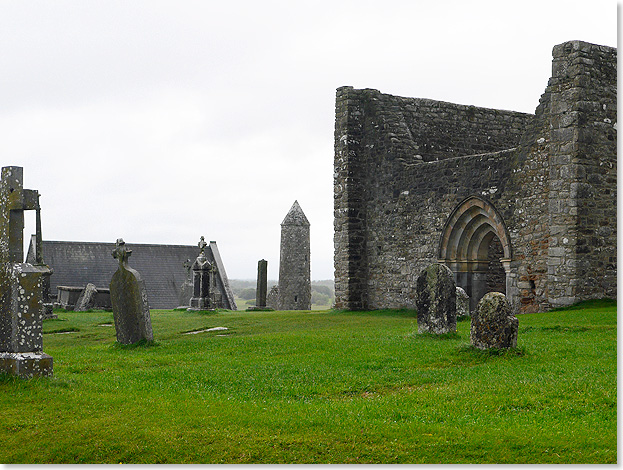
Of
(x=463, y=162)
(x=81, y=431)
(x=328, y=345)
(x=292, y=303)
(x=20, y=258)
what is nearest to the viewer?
(x=81, y=431)

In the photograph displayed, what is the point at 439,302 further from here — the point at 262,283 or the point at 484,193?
the point at 262,283

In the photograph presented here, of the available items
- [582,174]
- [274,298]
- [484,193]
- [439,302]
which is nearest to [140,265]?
[274,298]

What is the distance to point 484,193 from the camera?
2133cm

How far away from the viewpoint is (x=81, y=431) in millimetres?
7355

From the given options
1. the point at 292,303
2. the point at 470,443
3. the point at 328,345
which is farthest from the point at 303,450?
the point at 292,303

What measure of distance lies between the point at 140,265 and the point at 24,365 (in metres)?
34.2

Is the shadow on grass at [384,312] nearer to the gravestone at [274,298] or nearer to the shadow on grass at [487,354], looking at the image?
the shadow on grass at [487,354]

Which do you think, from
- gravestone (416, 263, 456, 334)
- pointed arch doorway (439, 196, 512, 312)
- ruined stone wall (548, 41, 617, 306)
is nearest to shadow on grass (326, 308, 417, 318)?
pointed arch doorway (439, 196, 512, 312)

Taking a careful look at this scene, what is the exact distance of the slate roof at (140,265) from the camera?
4091cm

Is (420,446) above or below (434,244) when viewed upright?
below

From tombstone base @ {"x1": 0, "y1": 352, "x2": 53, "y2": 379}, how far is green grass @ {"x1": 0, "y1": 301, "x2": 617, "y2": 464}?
14cm

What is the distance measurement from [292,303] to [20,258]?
31797 mm

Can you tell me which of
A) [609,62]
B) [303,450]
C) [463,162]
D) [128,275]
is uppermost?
[609,62]

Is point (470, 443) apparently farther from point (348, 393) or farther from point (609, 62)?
point (609, 62)
